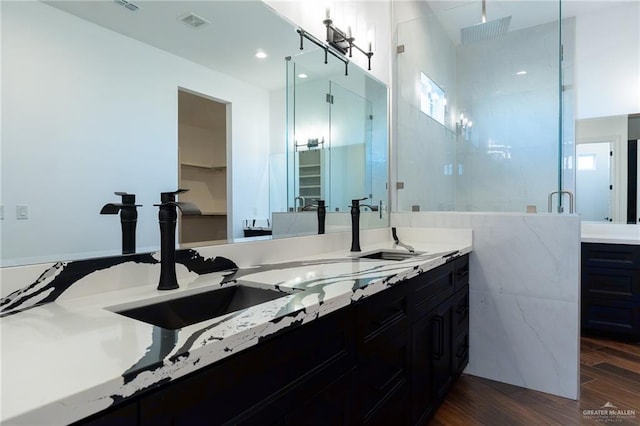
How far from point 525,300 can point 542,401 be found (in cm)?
56

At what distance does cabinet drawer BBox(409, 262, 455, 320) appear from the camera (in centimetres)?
152

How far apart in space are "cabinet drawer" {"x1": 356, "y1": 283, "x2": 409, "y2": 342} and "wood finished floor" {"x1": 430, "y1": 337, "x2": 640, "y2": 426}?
0.86 meters

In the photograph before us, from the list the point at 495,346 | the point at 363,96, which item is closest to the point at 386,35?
the point at 363,96

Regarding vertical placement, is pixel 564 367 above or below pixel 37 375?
below

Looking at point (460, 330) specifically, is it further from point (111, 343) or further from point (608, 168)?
point (608, 168)

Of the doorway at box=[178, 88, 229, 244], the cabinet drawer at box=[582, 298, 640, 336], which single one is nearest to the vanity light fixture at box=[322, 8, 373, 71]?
the doorway at box=[178, 88, 229, 244]

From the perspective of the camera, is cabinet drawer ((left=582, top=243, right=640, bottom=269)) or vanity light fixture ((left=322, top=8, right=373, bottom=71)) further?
cabinet drawer ((left=582, top=243, right=640, bottom=269))

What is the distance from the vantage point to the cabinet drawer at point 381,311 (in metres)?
1.12

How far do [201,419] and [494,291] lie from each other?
2.15m

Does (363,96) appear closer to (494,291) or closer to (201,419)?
(494,291)

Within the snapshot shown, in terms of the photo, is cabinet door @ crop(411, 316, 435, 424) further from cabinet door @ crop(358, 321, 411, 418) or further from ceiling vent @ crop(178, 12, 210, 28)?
ceiling vent @ crop(178, 12, 210, 28)

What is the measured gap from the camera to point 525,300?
2.21 meters

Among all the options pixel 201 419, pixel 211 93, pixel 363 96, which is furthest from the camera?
pixel 363 96

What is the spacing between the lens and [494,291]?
2303 millimetres
